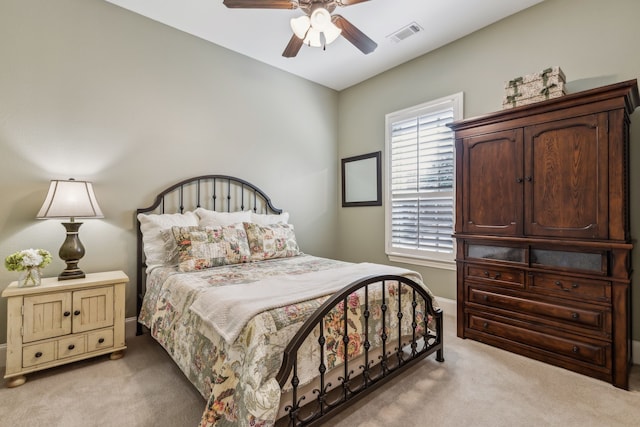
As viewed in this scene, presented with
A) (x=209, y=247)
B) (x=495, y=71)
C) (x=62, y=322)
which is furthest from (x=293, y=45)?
(x=62, y=322)

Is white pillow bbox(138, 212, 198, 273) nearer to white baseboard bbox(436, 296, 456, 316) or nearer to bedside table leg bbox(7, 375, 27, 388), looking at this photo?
bedside table leg bbox(7, 375, 27, 388)

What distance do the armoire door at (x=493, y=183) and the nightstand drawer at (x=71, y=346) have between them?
3182mm

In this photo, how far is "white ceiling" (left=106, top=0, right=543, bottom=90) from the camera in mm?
2660

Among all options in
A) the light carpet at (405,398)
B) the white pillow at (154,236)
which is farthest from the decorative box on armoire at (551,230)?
the white pillow at (154,236)

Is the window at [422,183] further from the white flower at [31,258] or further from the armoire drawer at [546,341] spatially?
the white flower at [31,258]

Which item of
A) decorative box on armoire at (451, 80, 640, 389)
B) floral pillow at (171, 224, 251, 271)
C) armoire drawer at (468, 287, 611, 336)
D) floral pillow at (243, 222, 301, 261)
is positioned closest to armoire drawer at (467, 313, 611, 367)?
decorative box on armoire at (451, 80, 640, 389)

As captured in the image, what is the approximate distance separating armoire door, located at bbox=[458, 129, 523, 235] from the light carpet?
42.0 inches

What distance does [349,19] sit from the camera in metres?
2.85

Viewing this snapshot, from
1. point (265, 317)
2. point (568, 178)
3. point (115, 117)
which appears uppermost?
point (115, 117)

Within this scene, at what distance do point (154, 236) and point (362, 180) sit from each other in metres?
2.67

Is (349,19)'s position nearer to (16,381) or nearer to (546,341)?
(546,341)

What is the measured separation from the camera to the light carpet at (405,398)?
1.64 meters

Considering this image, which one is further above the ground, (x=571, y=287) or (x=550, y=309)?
(x=571, y=287)

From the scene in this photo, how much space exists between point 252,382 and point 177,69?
304 cm
